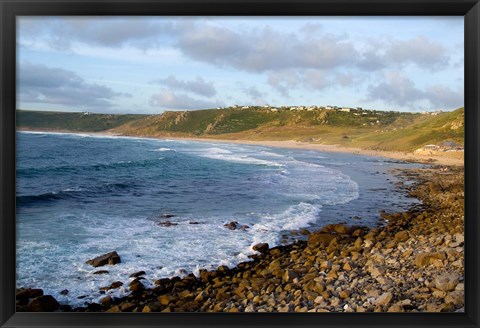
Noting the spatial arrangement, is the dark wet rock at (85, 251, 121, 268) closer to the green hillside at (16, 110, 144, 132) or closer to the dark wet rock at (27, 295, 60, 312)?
the dark wet rock at (27, 295, 60, 312)

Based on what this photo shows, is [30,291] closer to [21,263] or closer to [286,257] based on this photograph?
[21,263]

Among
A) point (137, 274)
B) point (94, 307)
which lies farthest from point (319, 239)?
point (94, 307)

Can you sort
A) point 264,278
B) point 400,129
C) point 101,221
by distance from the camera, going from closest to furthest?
point 264,278 < point 101,221 < point 400,129

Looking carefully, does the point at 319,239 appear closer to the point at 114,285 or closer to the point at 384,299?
the point at 384,299

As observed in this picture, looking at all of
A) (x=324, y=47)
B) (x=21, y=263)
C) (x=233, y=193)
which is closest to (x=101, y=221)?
(x=21, y=263)

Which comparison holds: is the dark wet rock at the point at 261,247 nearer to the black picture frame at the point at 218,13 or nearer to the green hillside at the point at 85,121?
the black picture frame at the point at 218,13

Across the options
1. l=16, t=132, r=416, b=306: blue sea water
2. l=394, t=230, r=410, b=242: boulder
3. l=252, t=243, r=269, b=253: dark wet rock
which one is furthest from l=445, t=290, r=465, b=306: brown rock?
l=252, t=243, r=269, b=253: dark wet rock

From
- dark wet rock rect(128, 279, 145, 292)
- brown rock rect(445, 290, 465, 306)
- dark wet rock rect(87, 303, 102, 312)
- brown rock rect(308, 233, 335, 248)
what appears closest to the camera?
brown rock rect(445, 290, 465, 306)

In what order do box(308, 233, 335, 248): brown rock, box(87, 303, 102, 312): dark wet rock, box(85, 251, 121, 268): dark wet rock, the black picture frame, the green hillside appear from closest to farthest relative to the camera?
the black picture frame, box(87, 303, 102, 312): dark wet rock, box(85, 251, 121, 268): dark wet rock, the green hillside, box(308, 233, 335, 248): brown rock
